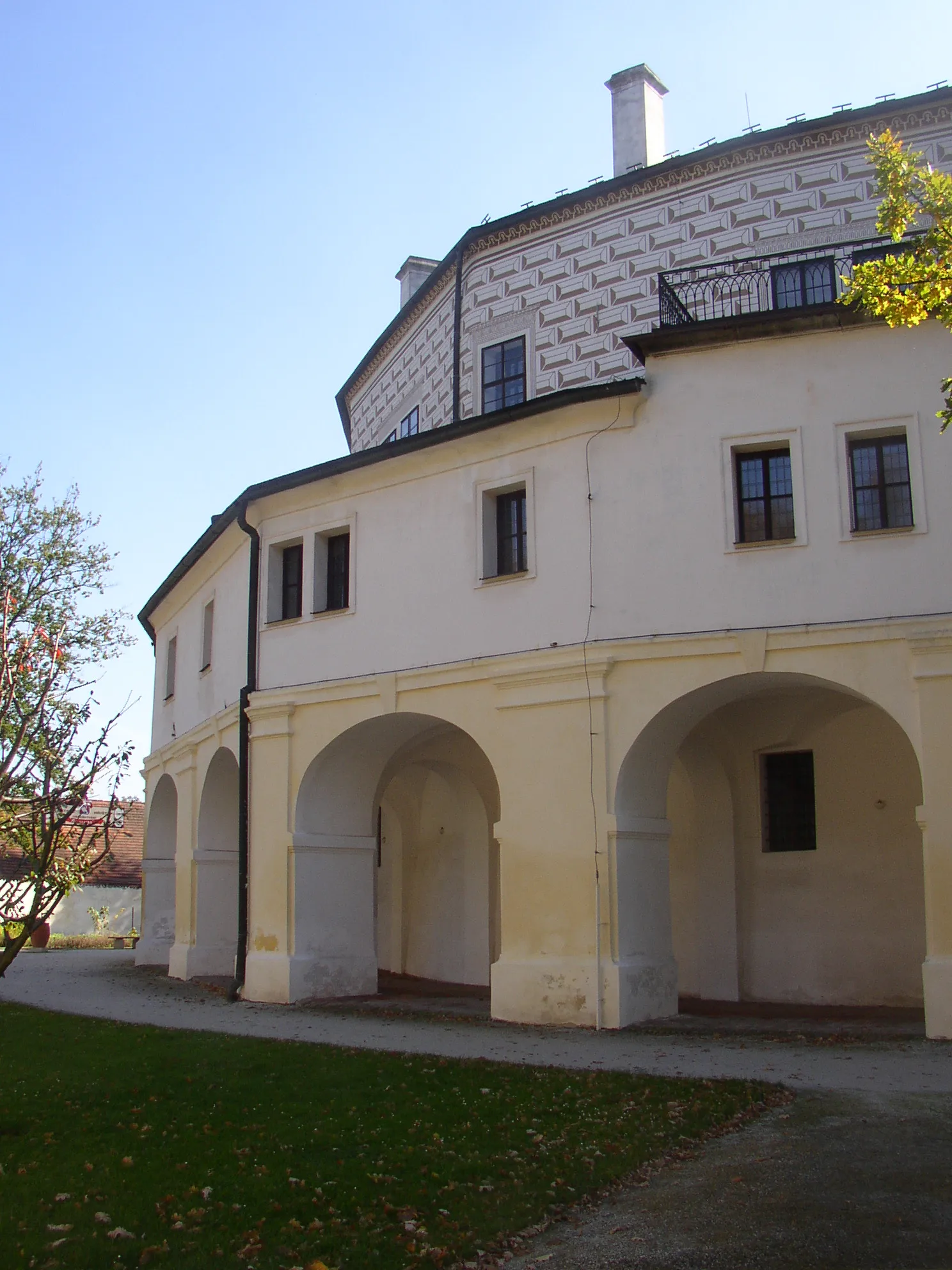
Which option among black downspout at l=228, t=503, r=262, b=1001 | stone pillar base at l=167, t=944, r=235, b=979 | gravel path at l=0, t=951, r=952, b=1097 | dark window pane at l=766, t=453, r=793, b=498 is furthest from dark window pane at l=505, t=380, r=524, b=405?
stone pillar base at l=167, t=944, r=235, b=979

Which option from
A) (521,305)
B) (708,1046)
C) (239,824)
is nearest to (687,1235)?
(708,1046)

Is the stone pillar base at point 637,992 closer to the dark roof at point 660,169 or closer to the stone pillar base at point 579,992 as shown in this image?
the stone pillar base at point 579,992

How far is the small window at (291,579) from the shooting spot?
63.0 ft

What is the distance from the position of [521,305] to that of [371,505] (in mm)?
4756

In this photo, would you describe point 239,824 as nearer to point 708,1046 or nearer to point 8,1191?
point 708,1046

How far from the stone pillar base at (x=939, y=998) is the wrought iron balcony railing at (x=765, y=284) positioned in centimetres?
860

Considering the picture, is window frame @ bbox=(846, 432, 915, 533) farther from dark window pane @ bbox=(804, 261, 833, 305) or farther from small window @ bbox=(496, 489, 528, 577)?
small window @ bbox=(496, 489, 528, 577)

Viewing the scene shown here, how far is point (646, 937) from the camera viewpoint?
15.0 meters

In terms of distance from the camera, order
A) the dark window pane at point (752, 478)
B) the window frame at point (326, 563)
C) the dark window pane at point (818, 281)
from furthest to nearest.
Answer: the window frame at point (326, 563), the dark window pane at point (818, 281), the dark window pane at point (752, 478)

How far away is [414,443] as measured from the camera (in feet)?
56.4

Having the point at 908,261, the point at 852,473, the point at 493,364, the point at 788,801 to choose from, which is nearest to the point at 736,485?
the point at 852,473

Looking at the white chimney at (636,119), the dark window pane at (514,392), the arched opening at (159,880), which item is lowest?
the arched opening at (159,880)

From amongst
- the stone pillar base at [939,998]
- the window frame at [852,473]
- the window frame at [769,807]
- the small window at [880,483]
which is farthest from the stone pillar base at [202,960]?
the small window at [880,483]

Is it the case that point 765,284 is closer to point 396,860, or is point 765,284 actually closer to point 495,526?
point 495,526
